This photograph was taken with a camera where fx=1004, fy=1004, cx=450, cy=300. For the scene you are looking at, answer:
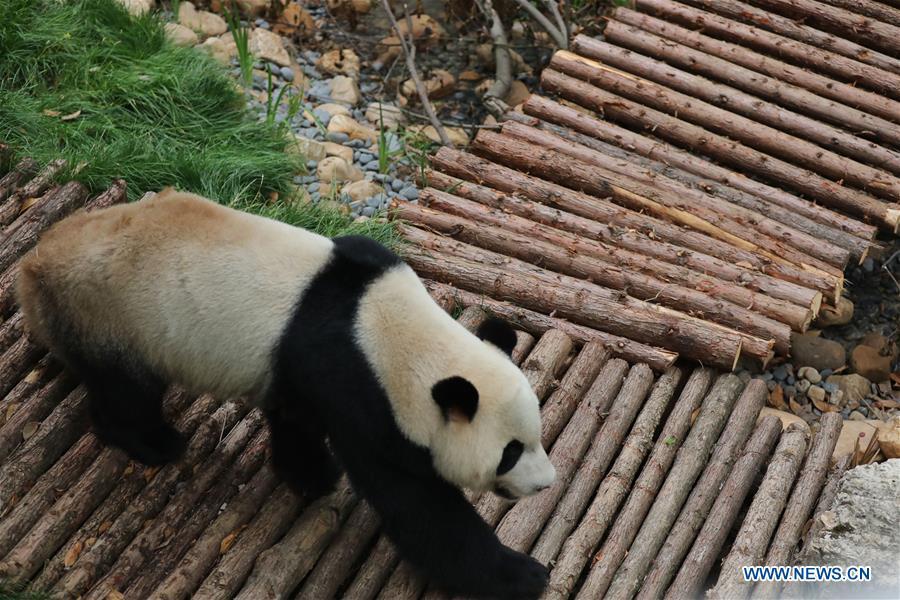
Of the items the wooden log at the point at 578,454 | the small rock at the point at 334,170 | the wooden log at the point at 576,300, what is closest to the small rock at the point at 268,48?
the small rock at the point at 334,170

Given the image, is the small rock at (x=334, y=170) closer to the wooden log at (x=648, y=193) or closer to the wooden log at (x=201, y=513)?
the wooden log at (x=648, y=193)

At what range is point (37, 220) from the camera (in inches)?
219

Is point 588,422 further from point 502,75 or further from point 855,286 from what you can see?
point 502,75

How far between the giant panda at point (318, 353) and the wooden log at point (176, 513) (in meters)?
0.40

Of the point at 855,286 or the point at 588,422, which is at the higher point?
the point at 588,422

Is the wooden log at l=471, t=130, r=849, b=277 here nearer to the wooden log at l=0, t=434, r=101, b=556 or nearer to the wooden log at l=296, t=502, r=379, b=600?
the wooden log at l=296, t=502, r=379, b=600

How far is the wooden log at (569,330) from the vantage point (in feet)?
18.2

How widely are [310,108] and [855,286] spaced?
4.39m

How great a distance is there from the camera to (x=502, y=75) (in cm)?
852

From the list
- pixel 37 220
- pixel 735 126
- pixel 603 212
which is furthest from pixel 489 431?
pixel 735 126

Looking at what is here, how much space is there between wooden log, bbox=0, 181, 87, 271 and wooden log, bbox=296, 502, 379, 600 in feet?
7.84

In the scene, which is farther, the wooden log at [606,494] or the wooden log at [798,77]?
the wooden log at [798,77]

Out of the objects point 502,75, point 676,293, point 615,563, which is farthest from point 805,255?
point 502,75

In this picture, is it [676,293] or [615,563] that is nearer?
[615,563]
